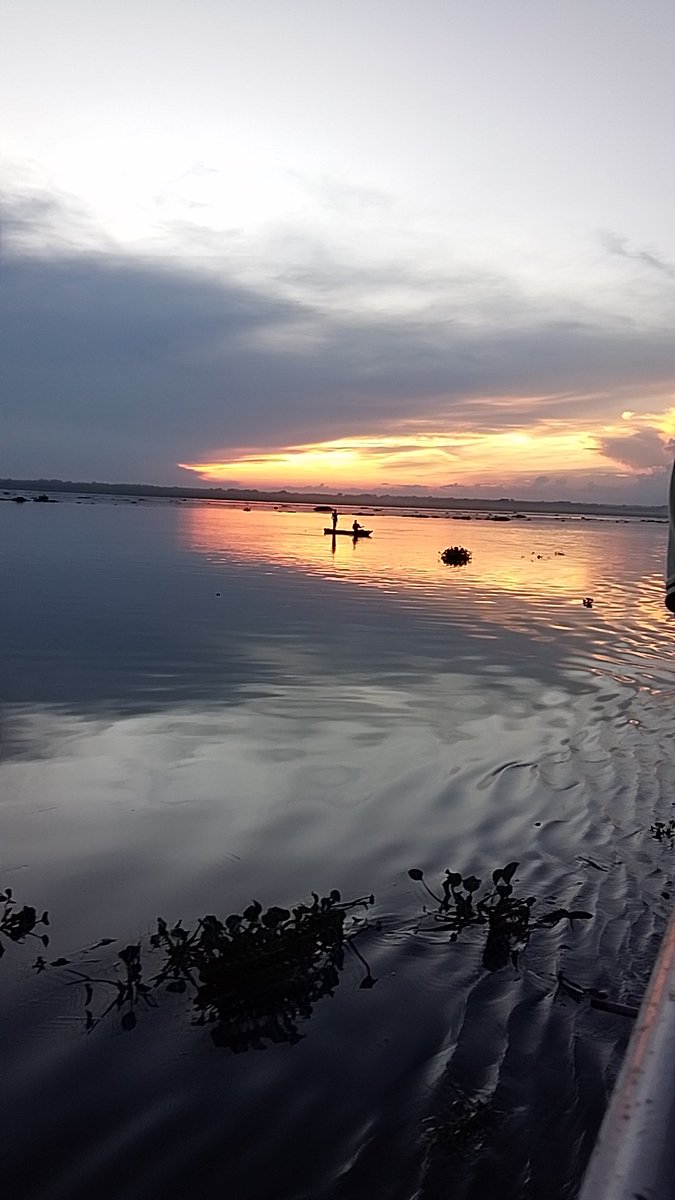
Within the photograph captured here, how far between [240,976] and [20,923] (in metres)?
1.78

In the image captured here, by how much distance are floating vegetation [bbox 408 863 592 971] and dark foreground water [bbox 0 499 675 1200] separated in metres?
0.02

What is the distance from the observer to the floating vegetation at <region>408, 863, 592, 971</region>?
639 centimetres

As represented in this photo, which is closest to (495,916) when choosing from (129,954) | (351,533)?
(129,954)

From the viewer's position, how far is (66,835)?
8094mm

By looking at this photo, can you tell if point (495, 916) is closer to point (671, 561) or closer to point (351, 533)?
point (671, 561)

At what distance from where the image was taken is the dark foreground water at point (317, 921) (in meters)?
4.41

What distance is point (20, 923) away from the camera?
6297mm

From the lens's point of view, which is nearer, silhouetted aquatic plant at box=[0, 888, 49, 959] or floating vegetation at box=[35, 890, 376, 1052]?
floating vegetation at box=[35, 890, 376, 1052]

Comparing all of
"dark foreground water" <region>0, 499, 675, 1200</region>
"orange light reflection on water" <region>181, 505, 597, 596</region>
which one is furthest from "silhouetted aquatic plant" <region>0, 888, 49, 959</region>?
"orange light reflection on water" <region>181, 505, 597, 596</region>

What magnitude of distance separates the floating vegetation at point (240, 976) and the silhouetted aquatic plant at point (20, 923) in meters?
0.34

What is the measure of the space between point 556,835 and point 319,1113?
4654 mm

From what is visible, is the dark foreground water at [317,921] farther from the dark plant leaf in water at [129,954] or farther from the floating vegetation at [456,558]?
the floating vegetation at [456,558]

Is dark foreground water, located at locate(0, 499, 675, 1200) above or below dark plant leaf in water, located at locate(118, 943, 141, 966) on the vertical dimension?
below

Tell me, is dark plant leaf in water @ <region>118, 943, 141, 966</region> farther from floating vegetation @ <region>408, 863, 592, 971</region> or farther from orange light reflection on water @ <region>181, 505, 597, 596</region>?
orange light reflection on water @ <region>181, 505, 597, 596</region>
